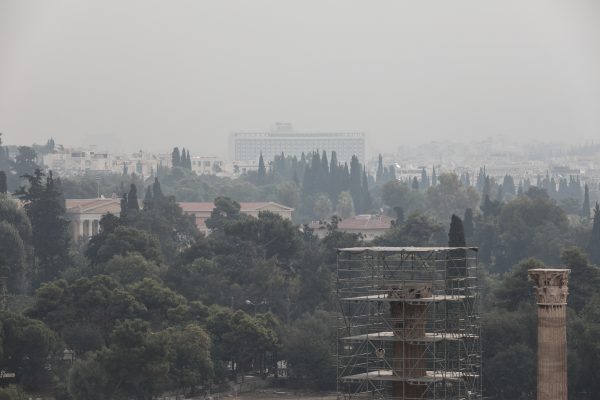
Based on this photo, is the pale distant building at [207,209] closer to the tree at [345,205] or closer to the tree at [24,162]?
the tree at [345,205]

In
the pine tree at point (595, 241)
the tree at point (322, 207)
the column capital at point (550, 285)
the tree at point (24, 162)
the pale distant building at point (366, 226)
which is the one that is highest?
the column capital at point (550, 285)

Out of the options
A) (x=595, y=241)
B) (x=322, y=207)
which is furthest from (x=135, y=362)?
(x=322, y=207)

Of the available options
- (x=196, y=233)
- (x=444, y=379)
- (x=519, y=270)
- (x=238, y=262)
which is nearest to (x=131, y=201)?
(x=196, y=233)

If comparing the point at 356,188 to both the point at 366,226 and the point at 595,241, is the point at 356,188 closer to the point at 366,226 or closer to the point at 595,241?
the point at 366,226

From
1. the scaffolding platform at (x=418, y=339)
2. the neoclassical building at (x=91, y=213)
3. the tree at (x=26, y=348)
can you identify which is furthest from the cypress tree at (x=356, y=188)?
the scaffolding platform at (x=418, y=339)

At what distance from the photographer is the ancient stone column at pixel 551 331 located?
44188 mm

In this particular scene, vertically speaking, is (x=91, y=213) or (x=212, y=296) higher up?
(x=91, y=213)

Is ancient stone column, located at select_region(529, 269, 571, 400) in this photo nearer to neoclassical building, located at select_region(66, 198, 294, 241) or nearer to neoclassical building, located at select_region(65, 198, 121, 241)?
neoclassical building, located at select_region(66, 198, 294, 241)

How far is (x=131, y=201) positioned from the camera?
4528 inches

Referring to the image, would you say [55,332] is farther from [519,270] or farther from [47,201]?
[47,201]

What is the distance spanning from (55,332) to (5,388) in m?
7.65

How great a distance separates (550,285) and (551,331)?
1041 millimetres

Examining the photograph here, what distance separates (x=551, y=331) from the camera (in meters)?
44.4

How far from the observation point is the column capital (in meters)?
44.1
